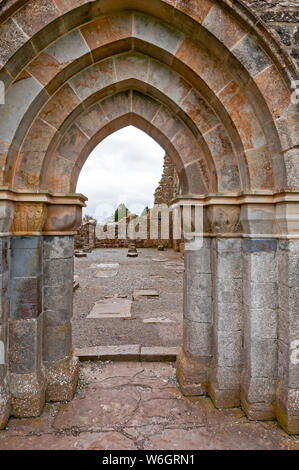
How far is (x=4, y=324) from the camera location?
8.34ft

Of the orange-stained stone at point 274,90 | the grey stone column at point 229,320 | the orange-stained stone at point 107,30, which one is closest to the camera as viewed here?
the orange-stained stone at point 274,90

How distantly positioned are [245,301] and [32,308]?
206 cm

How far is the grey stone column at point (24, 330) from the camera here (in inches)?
103

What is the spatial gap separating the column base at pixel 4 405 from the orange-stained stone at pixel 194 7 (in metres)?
3.70

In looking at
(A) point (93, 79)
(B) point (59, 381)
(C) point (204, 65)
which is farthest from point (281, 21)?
(B) point (59, 381)

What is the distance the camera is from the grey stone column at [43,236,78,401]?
2.84 meters

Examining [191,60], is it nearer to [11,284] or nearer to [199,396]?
[11,284]

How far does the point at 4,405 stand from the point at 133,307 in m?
3.94

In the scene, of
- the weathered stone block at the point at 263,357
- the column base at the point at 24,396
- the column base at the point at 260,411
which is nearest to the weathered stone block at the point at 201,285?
the weathered stone block at the point at 263,357

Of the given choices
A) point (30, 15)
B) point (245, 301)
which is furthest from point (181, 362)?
point (30, 15)

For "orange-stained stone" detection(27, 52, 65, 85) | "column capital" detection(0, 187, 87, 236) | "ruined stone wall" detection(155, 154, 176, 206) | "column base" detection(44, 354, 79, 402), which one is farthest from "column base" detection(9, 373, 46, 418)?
"ruined stone wall" detection(155, 154, 176, 206)

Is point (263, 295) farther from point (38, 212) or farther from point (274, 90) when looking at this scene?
point (38, 212)

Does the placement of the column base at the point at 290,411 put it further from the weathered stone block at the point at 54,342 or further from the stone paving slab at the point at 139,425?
the weathered stone block at the point at 54,342

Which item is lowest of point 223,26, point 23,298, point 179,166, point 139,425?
point 139,425
